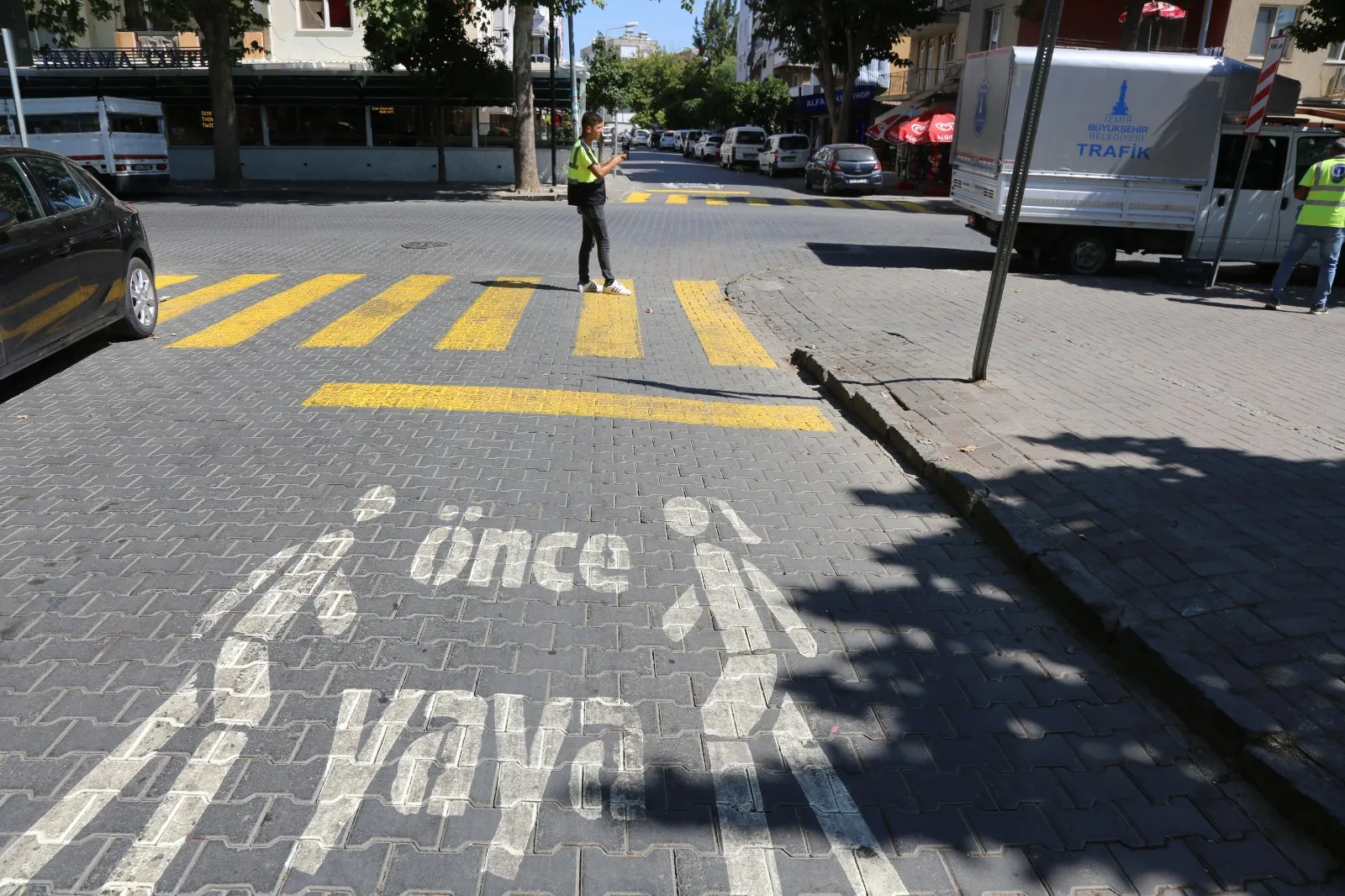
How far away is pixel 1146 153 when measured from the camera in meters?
14.1

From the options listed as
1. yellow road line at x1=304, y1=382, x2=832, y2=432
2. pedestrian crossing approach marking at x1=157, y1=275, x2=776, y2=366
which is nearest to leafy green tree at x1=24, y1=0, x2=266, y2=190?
pedestrian crossing approach marking at x1=157, y1=275, x2=776, y2=366

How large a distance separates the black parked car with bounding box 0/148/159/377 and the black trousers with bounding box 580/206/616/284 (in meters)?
4.42

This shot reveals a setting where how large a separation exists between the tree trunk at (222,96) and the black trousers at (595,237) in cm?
1988

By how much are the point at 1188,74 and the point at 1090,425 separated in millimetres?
9672

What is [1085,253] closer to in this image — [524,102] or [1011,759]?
[1011,759]

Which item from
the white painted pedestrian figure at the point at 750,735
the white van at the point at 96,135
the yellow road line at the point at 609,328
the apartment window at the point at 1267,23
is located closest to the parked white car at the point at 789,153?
the apartment window at the point at 1267,23

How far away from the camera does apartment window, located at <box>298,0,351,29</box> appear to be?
3781 centimetres

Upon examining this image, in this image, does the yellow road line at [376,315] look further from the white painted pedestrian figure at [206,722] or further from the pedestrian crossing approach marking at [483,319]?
the white painted pedestrian figure at [206,722]

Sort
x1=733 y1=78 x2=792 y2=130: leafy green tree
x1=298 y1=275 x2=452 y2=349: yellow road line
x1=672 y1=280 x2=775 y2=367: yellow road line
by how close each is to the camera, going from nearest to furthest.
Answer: x1=298 y1=275 x2=452 y2=349: yellow road line < x1=672 y1=280 x2=775 y2=367: yellow road line < x1=733 y1=78 x2=792 y2=130: leafy green tree

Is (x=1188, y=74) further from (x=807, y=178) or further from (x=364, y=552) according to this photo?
(x=807, y=178)

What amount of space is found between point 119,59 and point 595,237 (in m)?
30.7

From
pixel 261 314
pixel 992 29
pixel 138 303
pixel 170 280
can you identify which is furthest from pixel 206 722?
pixel 992 29

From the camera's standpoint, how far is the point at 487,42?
3072 cm

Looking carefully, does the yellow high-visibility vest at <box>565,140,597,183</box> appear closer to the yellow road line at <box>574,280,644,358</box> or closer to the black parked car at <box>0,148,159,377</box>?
the yellow road line at <box>574,280,644,358</box>
